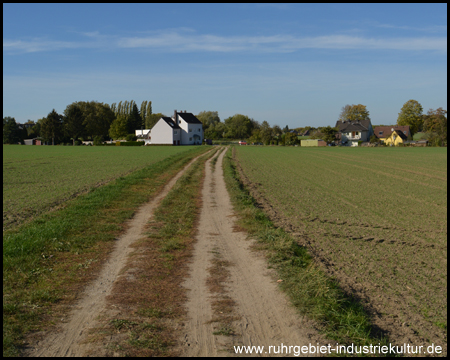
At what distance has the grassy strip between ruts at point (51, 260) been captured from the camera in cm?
514

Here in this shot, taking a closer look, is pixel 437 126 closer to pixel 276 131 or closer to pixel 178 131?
pixel 276 131

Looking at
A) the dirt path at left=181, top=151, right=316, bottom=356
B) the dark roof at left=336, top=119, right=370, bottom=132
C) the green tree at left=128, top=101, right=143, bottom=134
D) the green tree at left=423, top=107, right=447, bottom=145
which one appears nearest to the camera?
the dirt path at left=181, top=151, right=316, bottom=356

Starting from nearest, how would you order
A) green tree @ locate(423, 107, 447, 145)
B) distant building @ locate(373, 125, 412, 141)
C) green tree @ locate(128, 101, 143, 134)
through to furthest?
green tree @ locate(423, 107, 447, 145), distant building @ locate(373, 125, 412, 141), green tree @ locate(128, 101, 143, 134)

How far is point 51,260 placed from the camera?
24.8 ft

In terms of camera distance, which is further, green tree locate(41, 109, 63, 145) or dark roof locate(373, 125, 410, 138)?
dark roof locate(373, 125, 410, 138)

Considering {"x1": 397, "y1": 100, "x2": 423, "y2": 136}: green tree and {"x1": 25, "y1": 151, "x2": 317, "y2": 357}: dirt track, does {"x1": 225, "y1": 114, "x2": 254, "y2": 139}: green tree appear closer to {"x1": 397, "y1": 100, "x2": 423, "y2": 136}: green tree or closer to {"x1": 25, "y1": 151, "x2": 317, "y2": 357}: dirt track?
{"x1": 397, "y1": 100, "x2": 423, "y2": 136}: green tree

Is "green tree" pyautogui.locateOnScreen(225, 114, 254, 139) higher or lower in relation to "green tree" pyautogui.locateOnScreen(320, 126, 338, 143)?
higher

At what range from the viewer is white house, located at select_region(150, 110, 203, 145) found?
4040 inches

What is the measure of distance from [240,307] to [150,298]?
143 centimetres

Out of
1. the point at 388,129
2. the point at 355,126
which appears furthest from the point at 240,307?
the point at 388,129

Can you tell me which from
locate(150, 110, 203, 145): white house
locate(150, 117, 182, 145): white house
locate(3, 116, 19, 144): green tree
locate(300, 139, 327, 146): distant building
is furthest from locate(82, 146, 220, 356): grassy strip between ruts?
locate(3, 116, 19, 144): green tree

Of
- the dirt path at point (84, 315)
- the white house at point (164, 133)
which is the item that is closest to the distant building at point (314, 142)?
the white house at point (164, 133)

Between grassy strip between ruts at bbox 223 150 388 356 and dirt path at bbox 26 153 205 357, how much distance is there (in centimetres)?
298

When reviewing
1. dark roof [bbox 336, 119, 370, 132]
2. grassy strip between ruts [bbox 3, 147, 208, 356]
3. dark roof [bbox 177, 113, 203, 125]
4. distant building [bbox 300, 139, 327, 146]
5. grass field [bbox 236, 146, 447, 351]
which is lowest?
grass field [bbox 236, 146, 447, 351]
